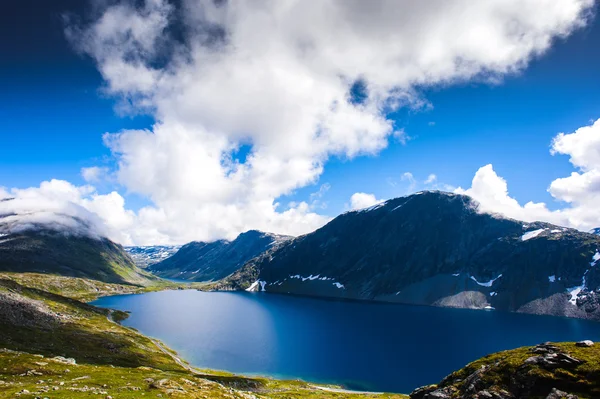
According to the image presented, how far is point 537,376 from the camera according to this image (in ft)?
80.3

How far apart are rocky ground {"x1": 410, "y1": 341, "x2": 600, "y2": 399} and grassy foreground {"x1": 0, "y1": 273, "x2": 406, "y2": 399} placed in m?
30.1

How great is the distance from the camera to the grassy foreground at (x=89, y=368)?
36094 millimetres

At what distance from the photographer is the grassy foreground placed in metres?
36.1

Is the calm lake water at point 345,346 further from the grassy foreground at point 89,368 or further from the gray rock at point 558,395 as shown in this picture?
the gray rock at point 558,395

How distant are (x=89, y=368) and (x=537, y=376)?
213 ft

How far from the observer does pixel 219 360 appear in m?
118

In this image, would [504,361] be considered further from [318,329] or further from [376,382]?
[318,329]

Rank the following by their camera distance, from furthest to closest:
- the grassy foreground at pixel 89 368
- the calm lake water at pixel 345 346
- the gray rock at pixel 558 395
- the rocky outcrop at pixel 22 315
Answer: the calm lake water at pixel 345 346 → the rocky outcrop at pixel 22 315 → the grassy foreground at pixel 89 368 → the gray rock at pixel 558 395

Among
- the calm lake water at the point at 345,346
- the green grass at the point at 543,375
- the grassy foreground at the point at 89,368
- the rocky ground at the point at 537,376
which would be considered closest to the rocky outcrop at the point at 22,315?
the grassy foreground at the point at 89,368

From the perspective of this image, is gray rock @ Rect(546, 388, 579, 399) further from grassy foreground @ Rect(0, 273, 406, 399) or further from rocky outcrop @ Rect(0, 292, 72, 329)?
rocky outcrop @ Rect(0, 292, 72, 329)

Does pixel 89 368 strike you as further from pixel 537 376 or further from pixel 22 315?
pixel 22 315

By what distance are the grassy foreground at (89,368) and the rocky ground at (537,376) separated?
30142 millimetres

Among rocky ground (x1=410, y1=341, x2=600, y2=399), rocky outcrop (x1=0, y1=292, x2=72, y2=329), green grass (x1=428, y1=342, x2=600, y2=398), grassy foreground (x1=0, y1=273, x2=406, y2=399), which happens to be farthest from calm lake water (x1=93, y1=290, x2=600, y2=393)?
green grass (x1=428, y1=342, x2=600, y2=398)

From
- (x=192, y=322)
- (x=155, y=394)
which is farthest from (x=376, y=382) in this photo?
(x=192, y=322)
